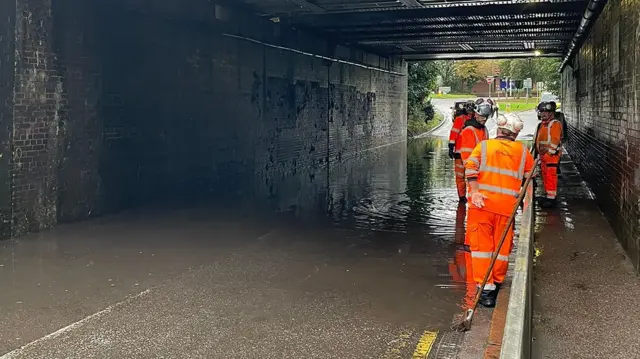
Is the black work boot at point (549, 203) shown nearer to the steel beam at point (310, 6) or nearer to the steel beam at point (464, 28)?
the steel beam at point (310, 6)

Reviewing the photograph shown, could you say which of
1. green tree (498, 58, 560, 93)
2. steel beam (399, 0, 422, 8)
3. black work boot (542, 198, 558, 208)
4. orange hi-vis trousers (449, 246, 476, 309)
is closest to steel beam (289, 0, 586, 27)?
steel beam (399, 0, 422, 8)

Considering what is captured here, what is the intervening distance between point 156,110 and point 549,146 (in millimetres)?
6785

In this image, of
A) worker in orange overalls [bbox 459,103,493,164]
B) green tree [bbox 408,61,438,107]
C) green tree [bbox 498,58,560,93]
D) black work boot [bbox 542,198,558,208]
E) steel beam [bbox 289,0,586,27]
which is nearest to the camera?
worker in orange overalls [bbox 459,103,493,164]

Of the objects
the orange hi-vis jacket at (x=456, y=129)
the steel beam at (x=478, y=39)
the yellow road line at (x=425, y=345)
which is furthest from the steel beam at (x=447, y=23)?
the yellow road line at (x=425, y=345)

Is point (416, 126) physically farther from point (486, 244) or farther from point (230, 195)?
point (486, 244)

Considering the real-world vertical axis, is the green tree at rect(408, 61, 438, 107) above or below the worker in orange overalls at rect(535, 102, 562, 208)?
above

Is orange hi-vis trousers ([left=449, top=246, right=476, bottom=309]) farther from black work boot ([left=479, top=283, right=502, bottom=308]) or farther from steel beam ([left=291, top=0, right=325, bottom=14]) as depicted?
steel beam ([left=291, top=0, right=325, bottom=14])

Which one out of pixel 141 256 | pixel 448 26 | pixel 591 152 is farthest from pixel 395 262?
pixel 448 26

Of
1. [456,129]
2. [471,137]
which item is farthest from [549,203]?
[456,129]

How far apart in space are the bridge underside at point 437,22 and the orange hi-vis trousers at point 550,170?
15.7 feet

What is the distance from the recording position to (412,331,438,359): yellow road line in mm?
4766

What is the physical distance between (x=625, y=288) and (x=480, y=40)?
17677 millimetres

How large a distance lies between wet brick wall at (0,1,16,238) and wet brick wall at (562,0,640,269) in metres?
7.41

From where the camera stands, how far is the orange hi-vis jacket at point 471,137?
9922 mm
